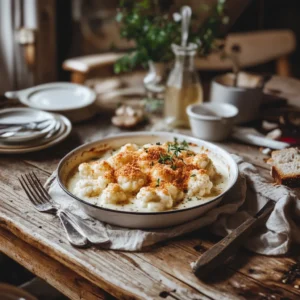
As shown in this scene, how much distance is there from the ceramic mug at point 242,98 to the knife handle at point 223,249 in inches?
29.2

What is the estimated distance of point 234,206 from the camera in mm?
1182

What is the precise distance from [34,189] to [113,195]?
12.2 inches

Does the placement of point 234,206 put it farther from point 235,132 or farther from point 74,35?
point 74,35

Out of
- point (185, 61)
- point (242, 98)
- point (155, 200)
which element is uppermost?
point (185, 61)

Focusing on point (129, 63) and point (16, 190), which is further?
point (129, 63)

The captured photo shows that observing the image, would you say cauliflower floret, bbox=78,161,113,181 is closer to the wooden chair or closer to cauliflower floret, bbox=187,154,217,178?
cauliflower floret, bbox=187,154,217,178

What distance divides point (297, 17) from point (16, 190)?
11.9 ft

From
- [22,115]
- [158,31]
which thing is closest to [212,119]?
[158,31]

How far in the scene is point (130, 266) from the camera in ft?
3.32

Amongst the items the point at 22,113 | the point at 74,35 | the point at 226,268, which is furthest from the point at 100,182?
the point at 74,35

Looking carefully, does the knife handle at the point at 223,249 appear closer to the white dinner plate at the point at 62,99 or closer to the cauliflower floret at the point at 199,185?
the cauliflower floret at the point at 199,185

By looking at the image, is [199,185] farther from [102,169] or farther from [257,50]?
[257,50]

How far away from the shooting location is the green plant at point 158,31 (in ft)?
6.11

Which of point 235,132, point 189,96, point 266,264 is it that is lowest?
point 266,264
